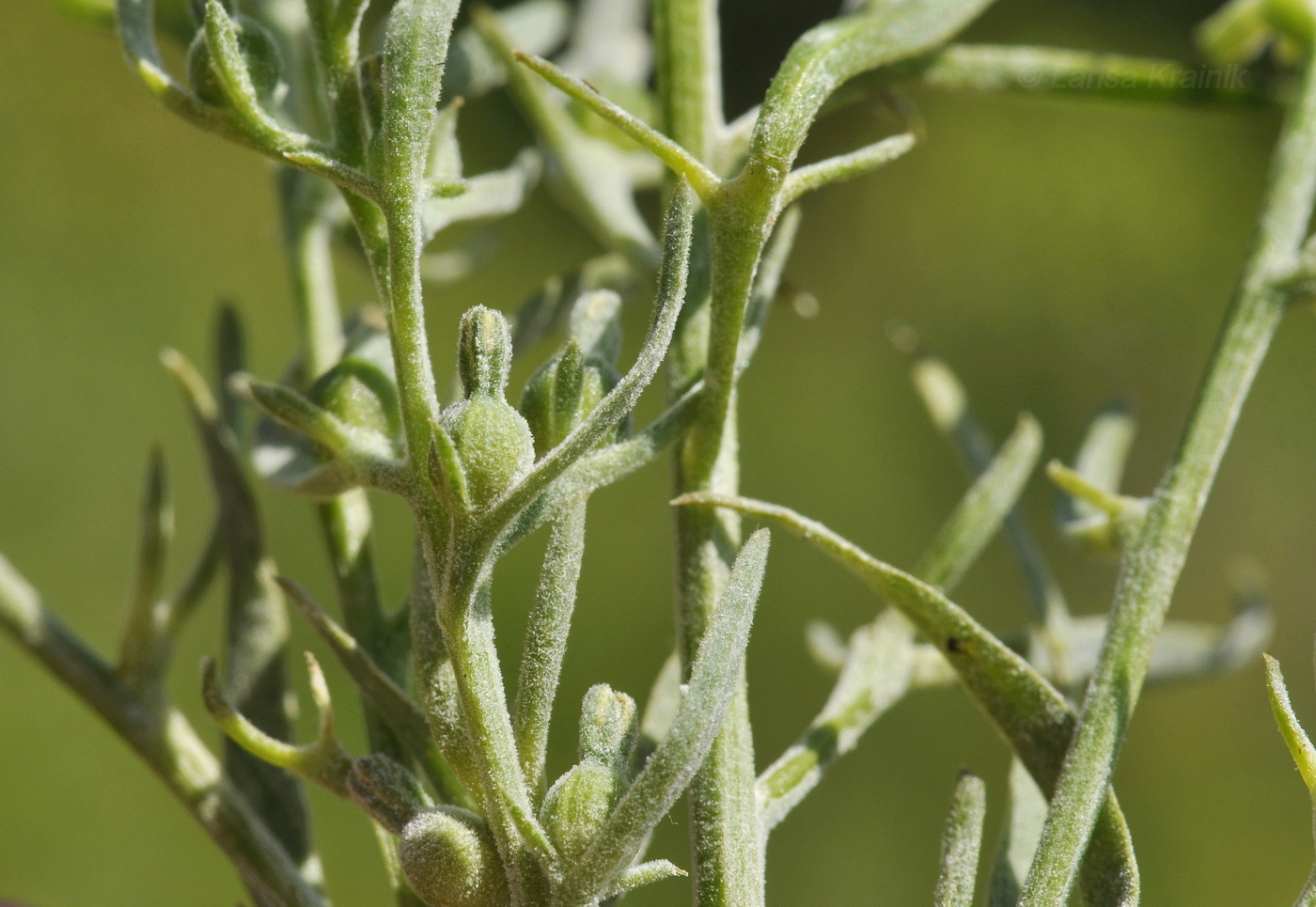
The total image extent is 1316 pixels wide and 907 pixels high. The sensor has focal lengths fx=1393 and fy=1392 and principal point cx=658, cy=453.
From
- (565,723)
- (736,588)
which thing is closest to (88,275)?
(565,723)

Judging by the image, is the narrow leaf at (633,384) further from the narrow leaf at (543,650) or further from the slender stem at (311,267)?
the slender stem at (311,267)

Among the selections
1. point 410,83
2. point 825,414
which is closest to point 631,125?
point 410,83

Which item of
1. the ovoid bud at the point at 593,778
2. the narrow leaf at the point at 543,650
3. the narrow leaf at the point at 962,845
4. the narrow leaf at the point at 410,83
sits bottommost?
the narrow leaf at the point at 962,845

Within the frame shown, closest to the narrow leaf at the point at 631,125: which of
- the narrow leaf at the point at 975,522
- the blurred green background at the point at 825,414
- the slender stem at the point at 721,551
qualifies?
the slender stem at the point at 721,551

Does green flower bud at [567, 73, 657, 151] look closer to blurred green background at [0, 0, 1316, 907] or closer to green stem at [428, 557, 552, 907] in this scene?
green stem at [428, 557, 552, 907]

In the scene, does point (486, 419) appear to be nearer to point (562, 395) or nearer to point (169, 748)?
point (562, 395)

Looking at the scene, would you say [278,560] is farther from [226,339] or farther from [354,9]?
[354,9]
